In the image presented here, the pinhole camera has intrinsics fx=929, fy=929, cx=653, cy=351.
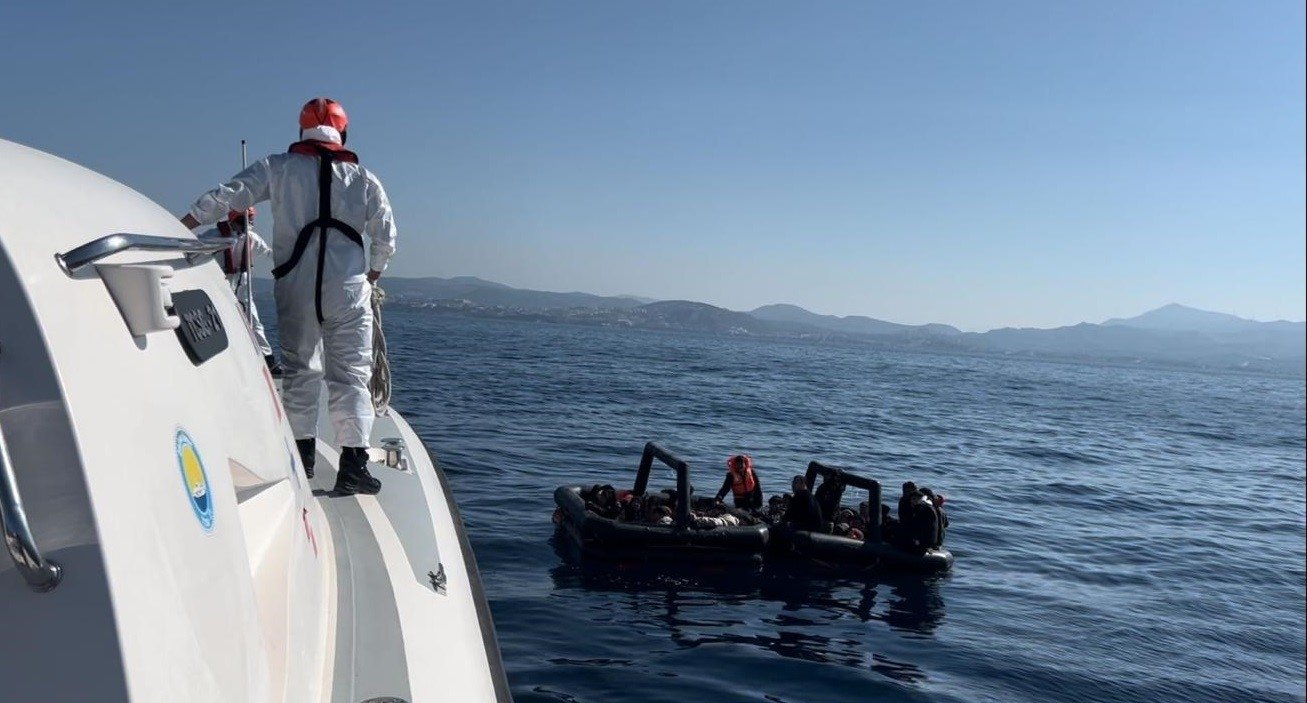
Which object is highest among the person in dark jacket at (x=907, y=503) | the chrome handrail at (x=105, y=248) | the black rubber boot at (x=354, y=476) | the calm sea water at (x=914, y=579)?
Result: the chrome handrail at (x=105, y=248)

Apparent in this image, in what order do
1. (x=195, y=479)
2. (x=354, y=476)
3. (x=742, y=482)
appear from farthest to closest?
1. (x=742, y=482)
2. (x=354, y=476)
3. (x=195, y=479)

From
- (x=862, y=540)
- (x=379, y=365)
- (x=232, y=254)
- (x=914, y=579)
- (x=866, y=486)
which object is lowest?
(x=914, y=579)

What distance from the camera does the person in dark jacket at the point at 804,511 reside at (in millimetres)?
10938

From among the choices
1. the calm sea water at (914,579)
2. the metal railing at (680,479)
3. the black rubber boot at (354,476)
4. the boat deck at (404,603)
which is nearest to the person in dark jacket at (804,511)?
the calm sea water at (914,579)

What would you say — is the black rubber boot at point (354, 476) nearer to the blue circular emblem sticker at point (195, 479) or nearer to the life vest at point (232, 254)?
the life vest at point (232, 254)

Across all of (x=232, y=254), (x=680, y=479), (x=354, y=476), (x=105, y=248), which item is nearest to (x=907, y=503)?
(x=680, y=479)

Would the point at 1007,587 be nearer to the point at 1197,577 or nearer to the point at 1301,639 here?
the point at 1301,639

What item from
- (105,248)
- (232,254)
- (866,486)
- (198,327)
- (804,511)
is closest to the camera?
(105,248)

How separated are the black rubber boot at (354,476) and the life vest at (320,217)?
67cm

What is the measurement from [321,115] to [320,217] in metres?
0.44

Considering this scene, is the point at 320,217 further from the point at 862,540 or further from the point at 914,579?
the point at 914,579

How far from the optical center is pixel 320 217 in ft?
13.2

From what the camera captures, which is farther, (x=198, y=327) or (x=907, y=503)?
(x=907, y=503)

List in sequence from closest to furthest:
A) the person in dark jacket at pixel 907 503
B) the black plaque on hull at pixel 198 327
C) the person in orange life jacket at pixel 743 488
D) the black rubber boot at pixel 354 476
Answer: the black plaque on hull at pixel 198 327
the black rubber boot at pixel 354 476
the person in dark jacket at pixel 907 503
the person in orange life jacket at pixel 743 488
